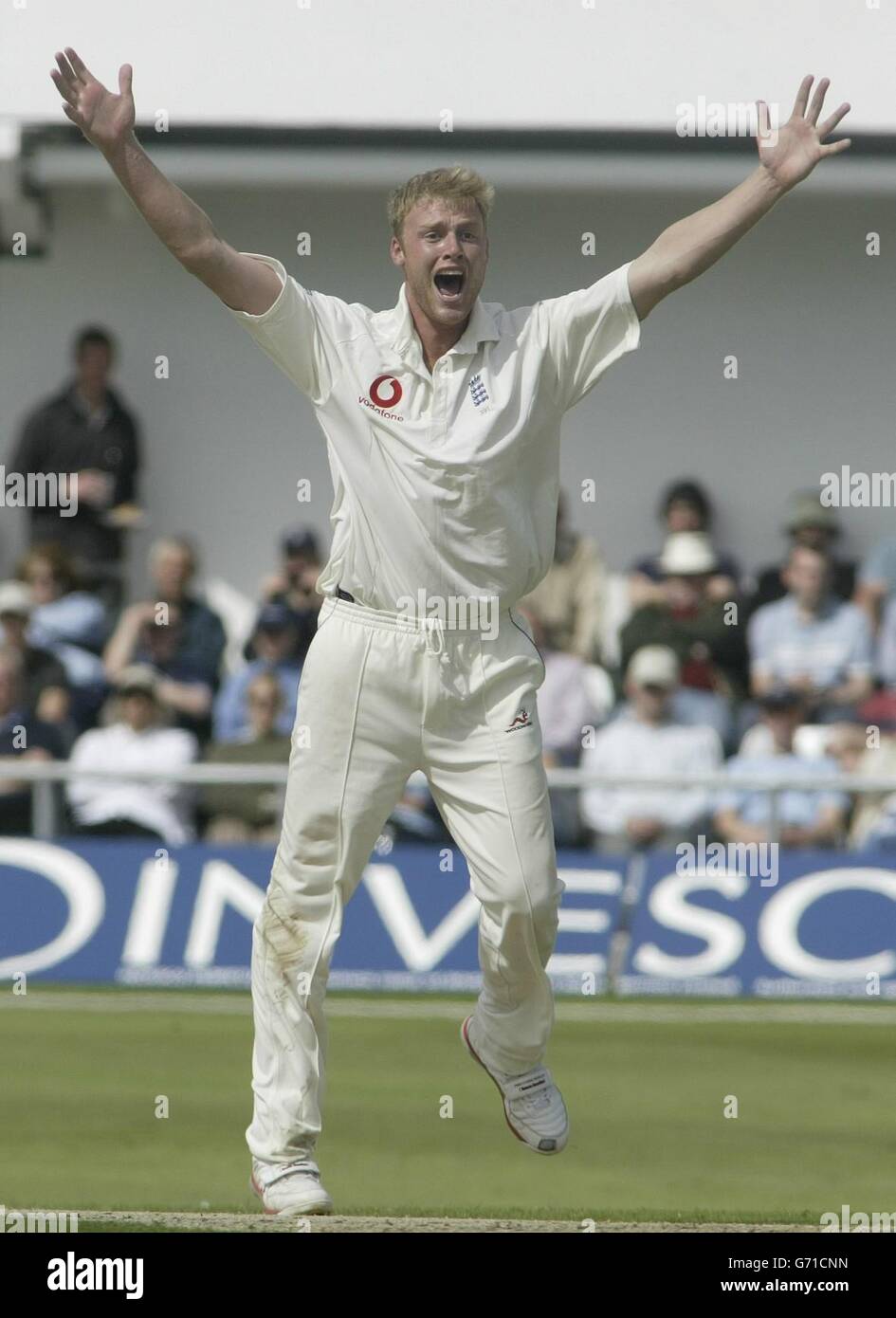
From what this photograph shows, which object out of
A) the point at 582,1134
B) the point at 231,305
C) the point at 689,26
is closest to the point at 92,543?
the point at 689,26

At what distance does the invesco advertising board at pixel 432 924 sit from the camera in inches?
507

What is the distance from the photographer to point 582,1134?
935cm

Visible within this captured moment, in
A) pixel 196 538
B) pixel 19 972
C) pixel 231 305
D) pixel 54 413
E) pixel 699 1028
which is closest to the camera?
pixel 231 305

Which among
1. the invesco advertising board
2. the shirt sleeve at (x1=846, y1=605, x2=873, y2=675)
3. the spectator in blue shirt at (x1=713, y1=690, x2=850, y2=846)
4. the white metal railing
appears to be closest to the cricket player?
the invesco advertising board

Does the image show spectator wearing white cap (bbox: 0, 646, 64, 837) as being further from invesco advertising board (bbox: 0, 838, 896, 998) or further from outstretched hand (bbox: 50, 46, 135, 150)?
outstretched hand (bbox: 50, 46, 135, 150)

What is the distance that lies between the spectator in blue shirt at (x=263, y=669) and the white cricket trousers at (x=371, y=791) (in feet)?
26.3

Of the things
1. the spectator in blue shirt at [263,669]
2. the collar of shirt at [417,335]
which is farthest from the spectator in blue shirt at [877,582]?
the collar of shirt at [417,335]

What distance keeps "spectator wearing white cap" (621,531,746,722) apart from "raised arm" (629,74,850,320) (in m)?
8.60

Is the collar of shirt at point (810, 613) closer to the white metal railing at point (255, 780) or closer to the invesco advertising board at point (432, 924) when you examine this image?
the white metal railing at point (255, 780)

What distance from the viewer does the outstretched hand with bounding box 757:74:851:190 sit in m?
6.69

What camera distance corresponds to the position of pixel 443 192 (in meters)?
6.75

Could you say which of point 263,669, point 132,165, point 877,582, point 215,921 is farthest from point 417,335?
point 877,582

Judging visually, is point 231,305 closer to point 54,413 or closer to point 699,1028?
point 699,1028

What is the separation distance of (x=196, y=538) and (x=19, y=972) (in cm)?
587
